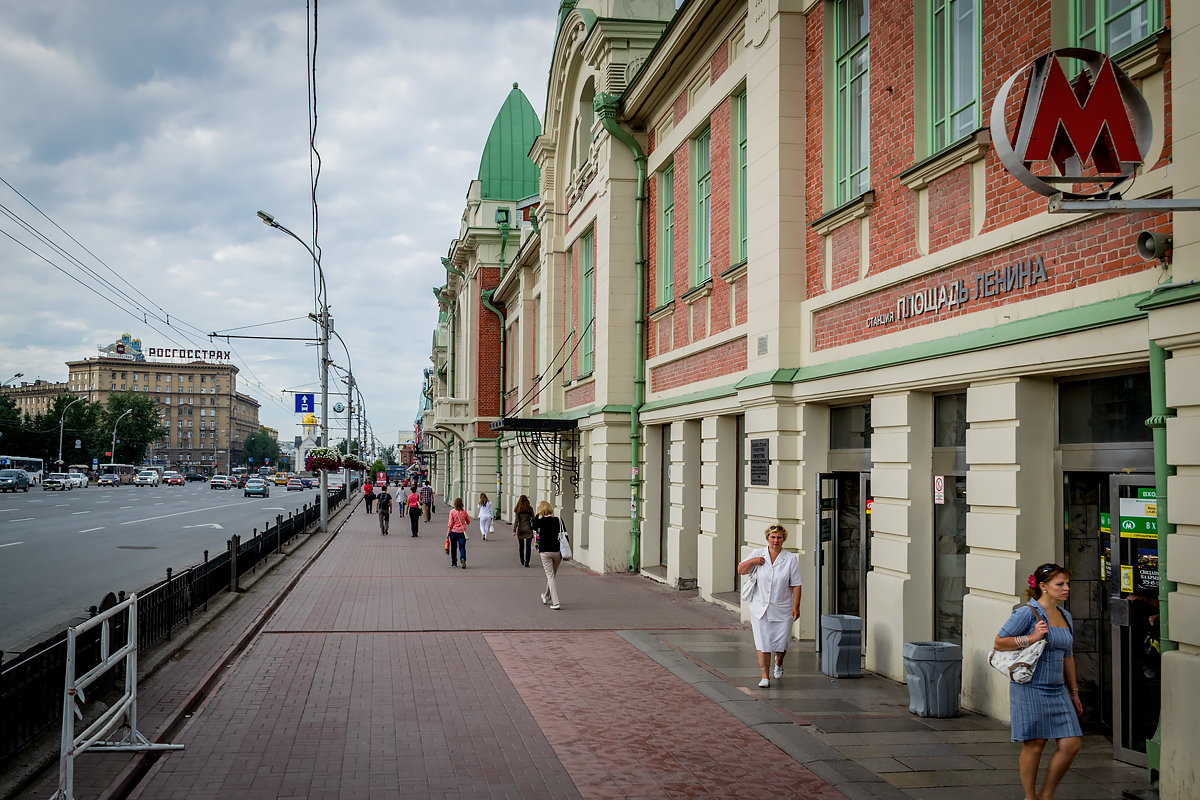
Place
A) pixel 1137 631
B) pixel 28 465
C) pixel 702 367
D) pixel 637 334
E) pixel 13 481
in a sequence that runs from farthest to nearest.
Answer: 1. pixel 28 465
2. pixel 13 481
3. pixel 637 334
4. pixel 702 367
5. pixel 1137 631

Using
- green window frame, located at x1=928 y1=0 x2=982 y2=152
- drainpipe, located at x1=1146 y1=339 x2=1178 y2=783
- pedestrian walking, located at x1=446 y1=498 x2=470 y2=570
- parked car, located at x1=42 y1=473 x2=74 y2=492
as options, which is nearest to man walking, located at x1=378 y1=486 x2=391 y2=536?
pedestrian walking, located at x1=446 y1=498 x2=470 y2=570

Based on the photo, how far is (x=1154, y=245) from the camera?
21.6ft

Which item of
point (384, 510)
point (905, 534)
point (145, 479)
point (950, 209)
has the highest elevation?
point (950, 209)

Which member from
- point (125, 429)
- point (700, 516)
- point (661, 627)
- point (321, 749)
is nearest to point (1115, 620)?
point (321, 749)

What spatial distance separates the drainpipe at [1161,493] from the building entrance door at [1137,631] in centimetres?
34

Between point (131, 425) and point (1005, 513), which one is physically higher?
point (131, 425)

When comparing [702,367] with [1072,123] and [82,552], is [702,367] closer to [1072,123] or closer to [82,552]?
[1072,123]

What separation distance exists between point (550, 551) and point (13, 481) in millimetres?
65942

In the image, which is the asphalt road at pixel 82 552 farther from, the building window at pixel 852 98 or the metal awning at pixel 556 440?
the building window at pixel 852 98

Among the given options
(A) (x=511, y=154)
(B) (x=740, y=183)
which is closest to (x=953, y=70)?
(B) (x=740, y=183)

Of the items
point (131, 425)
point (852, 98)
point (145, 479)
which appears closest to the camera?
point (852, 98)

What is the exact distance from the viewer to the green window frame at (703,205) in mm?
16797

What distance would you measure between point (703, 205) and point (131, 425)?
126 metres

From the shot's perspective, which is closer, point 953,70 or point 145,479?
point 953,70
